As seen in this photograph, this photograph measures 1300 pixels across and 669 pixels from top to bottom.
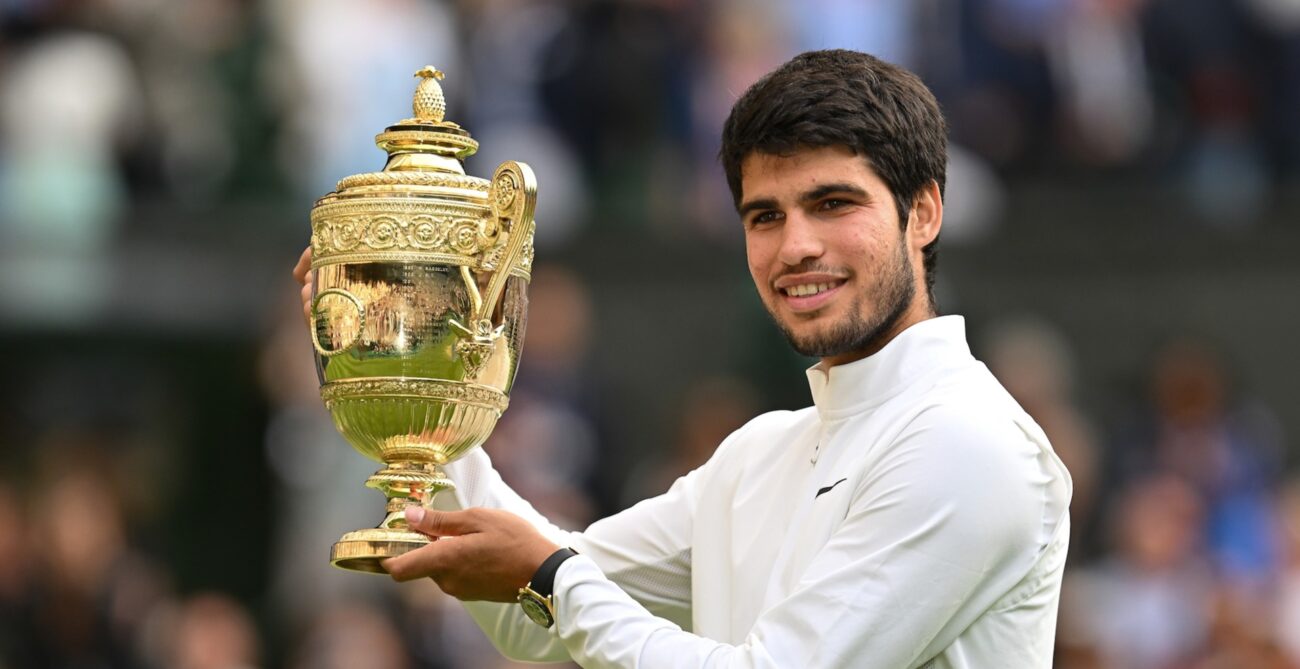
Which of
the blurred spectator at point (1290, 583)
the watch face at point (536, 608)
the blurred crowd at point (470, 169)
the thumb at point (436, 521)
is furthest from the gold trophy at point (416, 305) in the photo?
the blurred crowd at point (470, 169)

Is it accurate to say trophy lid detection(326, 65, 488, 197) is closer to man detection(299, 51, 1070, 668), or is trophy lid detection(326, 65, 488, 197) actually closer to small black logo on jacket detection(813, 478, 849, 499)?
man detection(299, 51, 1070, 668)

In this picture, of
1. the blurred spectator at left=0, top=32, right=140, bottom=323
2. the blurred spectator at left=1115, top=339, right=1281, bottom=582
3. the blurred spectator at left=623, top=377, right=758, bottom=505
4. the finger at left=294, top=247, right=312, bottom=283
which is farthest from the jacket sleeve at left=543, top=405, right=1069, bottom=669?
the blurred spectator at left=0, top=32, right=140, bottom=323

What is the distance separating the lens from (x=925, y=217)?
Result: 4.68m

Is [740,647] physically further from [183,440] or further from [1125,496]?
[183,440]

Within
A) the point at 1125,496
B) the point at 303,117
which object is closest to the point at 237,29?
the point at 303,117

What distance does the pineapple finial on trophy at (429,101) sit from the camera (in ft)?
16.0

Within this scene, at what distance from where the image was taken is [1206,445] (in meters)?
10.2

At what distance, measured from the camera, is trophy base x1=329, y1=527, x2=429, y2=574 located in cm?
454

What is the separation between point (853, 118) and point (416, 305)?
0.86 metres

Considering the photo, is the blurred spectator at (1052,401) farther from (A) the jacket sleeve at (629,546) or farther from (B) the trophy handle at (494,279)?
(B) the trophy handle at (494,279)

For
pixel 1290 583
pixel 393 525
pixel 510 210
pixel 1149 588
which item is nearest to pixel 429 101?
pixel 510 210

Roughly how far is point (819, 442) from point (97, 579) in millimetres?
6014

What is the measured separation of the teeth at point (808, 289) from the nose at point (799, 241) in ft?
0.15

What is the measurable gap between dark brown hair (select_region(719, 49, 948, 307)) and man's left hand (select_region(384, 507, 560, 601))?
80 centimetres
